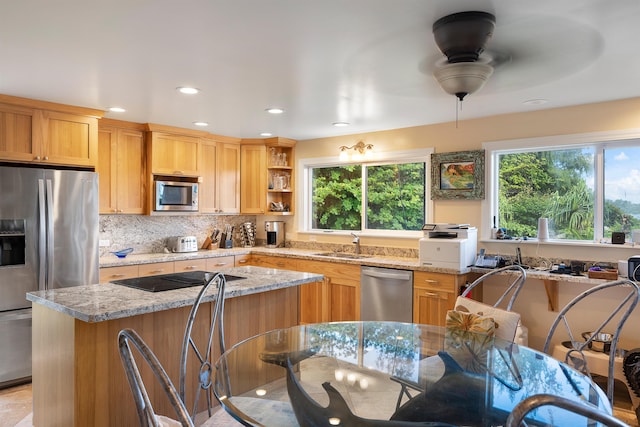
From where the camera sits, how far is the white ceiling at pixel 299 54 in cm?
194

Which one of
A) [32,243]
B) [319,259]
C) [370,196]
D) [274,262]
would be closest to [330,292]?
[319,259]

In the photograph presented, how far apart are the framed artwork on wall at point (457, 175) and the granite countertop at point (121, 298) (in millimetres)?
2155

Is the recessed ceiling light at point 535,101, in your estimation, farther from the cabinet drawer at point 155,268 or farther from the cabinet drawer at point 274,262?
the cabinet drawer at point 155,268

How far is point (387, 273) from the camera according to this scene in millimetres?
4156

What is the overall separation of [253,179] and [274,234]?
0.75 m

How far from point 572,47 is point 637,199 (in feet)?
6.08

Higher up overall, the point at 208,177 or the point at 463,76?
the point at 463,76

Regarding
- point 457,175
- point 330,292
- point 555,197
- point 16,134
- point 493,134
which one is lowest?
point 330,292

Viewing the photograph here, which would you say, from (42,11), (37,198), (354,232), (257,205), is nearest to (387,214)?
(354,232)

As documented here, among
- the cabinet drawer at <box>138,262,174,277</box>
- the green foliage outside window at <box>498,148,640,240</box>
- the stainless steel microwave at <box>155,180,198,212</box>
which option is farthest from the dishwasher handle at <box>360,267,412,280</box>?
the stainless steel microwave at <box>155,180,198,212</box>

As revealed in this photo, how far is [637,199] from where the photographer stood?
3506 millimetres

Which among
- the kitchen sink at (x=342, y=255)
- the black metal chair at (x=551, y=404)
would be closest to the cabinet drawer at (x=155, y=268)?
the kitchen sink at (x=342, y=255)

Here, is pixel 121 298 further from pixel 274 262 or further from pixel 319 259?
pixel 274 262

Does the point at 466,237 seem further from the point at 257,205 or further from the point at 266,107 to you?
the point at 257,205
